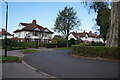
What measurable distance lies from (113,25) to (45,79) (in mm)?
12331

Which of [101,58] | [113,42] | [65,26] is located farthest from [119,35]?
[65,26]

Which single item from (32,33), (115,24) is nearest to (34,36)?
(32,33)

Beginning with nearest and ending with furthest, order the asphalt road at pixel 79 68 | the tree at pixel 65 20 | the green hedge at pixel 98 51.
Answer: the asphalt road at pixel 79 68 < the green hedge at pixel 98 51 < the tree at pixel 65 20

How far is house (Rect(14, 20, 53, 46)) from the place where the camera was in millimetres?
48750

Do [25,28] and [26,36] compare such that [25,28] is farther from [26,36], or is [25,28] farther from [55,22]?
[55,22]

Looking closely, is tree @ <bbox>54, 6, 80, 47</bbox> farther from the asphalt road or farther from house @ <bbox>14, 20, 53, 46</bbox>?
the asphalt road

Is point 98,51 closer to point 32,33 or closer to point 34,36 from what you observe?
point 32,33

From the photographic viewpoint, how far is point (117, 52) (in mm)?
12727

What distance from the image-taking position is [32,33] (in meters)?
49.5

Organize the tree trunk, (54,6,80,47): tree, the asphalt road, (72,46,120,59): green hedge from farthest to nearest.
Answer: (54,6,80,47): tree < the tree trunk < (72,46,120,59): green hedge < the asphalt road

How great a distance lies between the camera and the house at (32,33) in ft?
160

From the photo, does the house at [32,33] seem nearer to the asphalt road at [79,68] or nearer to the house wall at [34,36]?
the house wall at [34,36]

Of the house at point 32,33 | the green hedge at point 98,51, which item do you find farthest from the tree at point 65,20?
the green hedge at point 98,51

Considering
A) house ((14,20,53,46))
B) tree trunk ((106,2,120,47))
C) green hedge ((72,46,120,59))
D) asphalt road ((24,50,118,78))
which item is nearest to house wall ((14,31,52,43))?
house ((14,20,53,46))
